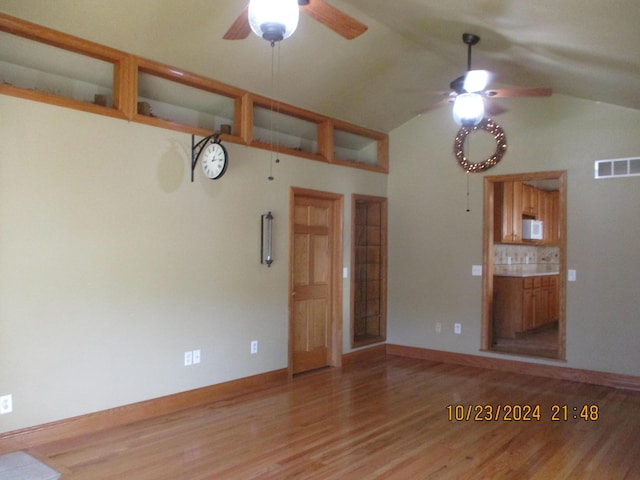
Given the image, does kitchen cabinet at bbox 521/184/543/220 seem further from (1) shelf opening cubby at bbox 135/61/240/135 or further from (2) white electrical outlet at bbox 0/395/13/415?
(2) white electrical outlet at bbox 0/395/13/415

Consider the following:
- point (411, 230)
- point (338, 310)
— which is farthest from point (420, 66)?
point (338, 310)

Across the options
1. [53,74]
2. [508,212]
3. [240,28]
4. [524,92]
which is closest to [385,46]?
[524,92]

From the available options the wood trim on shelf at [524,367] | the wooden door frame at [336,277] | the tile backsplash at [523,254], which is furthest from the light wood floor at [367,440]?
the tile backsplash at [523,254]

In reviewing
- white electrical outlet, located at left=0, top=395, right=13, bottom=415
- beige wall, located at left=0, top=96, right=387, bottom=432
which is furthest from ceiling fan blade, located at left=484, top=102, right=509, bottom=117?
white electrical outlet, located at left=0, top=395, right=13, bottom=415

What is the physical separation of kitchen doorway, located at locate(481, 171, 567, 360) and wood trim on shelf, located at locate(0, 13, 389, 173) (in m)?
2.17

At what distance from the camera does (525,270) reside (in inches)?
319

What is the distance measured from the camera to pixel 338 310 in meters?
5.74

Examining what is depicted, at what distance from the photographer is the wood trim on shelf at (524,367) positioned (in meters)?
4.91

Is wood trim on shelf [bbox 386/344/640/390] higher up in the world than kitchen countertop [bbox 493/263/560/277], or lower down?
lower down

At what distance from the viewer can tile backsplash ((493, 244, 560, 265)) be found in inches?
Result: 305

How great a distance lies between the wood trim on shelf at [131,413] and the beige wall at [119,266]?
0.06 metres

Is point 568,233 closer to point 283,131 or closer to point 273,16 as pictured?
point 283,131

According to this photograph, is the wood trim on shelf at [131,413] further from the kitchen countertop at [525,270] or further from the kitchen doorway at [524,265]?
the kitchen countertop at [525,270]
